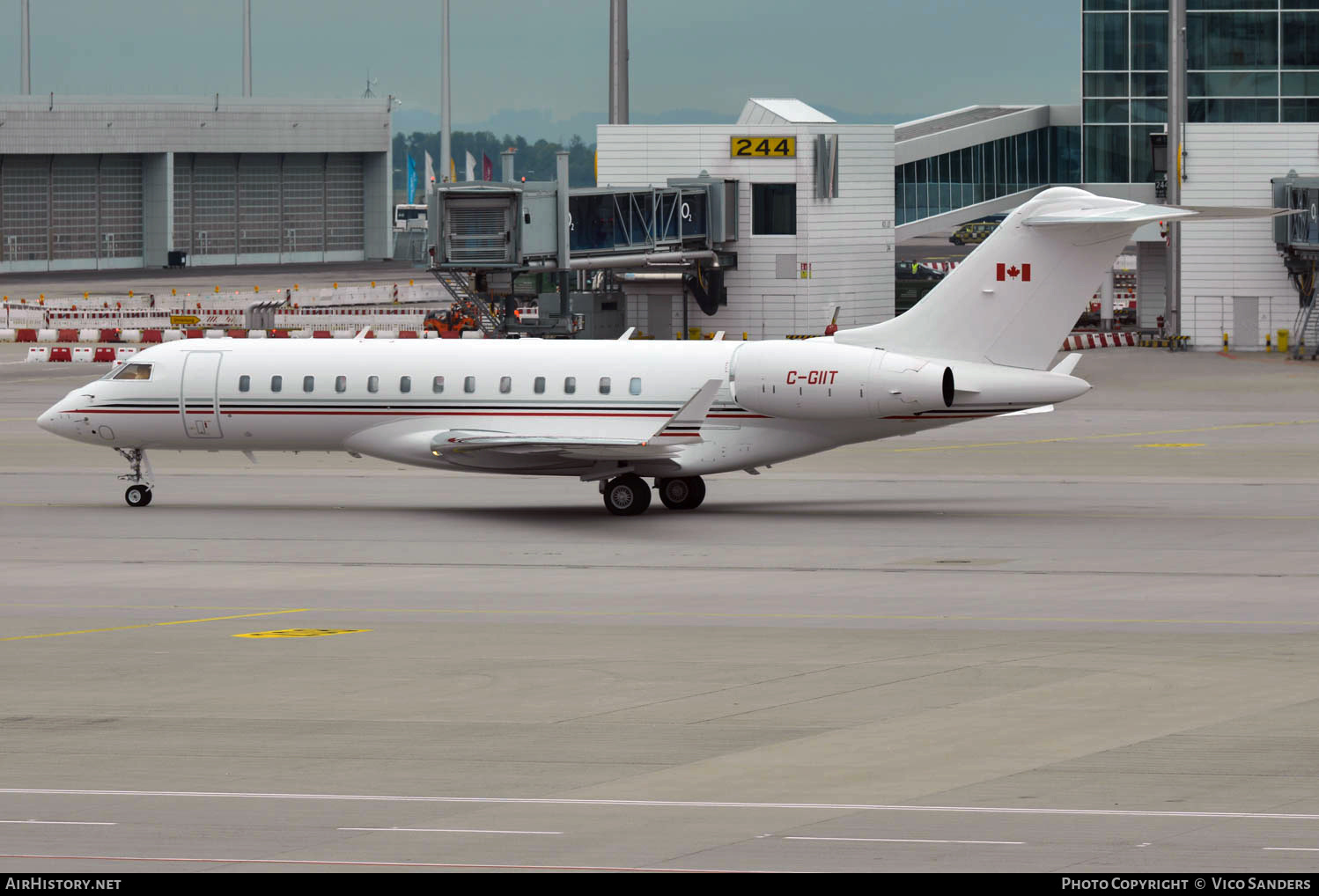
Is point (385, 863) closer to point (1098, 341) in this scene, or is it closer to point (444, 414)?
point (444, 414)

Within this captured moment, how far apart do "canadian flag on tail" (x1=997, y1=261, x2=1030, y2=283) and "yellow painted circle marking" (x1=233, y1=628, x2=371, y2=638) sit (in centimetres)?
1482

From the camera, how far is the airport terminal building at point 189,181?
138 m

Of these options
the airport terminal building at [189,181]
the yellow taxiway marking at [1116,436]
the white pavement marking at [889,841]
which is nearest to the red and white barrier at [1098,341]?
the yellow taxiway marking at [1116,436]

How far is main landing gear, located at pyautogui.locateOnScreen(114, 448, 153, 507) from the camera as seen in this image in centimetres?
3662

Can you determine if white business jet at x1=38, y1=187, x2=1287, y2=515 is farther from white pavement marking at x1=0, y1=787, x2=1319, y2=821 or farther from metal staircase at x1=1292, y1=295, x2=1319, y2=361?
metal staircase at x1=1292, y1=295, x2=1319, y2=361

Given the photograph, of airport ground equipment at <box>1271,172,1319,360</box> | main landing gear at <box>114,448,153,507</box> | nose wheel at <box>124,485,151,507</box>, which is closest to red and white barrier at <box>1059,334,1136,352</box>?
airport ground equipment at <box>1271,172,1319,360</box>

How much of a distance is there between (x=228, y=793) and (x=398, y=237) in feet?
514

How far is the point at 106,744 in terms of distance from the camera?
17016 millimetres

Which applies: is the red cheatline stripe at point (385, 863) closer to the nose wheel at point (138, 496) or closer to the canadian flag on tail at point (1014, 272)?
the canadian flag on tail at point (1014, 272)

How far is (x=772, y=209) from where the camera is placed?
8138 centimetres

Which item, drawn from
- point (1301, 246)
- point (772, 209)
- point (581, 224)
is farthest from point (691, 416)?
point (772, 209)

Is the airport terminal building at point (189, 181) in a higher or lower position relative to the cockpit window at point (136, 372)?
higher

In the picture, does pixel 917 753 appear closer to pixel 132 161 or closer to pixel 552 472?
pixel 552 472

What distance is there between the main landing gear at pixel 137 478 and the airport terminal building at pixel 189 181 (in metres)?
104
